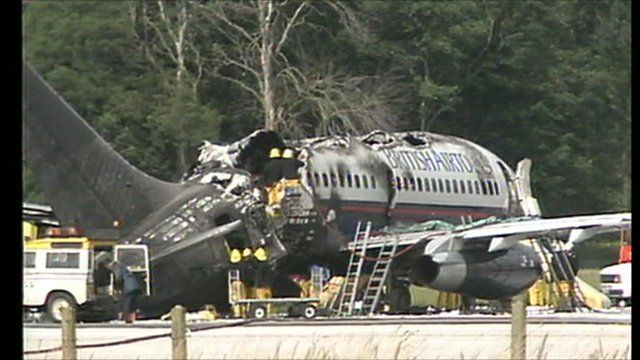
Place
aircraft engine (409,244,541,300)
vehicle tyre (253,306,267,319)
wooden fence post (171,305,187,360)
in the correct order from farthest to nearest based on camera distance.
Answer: aircraft engine (409,244,541,300), vehicle tyre (253,306,267,319), wooden fence post (171,305,187,360)

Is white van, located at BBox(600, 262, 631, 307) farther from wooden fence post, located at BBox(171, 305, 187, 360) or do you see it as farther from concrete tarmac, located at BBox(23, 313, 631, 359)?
wooden fence post, located at BBox(171, 305, 187, 360)

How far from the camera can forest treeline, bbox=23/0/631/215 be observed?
110ft

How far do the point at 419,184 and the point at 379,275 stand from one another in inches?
87.0

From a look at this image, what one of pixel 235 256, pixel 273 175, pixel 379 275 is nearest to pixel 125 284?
pixel 235 256

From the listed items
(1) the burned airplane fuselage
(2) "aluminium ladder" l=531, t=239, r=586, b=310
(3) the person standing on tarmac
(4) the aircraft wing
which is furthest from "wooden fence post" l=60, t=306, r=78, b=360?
(2) "aluminium ladder" l=531, t=239, r=586, b=310

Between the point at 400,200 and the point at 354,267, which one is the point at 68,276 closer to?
the point at 354,267

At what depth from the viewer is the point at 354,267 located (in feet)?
108

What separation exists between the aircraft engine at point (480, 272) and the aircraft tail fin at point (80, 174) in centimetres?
461

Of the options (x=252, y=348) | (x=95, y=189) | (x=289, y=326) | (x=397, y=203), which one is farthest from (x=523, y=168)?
(x=252, y=348)

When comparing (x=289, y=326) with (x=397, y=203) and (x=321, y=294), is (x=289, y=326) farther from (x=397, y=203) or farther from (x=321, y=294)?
(x=397, y=203)

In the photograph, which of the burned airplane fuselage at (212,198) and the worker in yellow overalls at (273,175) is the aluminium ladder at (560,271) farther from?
the worker in yellow overalls at (273,175)

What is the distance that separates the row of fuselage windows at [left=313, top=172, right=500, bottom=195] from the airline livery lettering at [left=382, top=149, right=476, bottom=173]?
0.24 meters

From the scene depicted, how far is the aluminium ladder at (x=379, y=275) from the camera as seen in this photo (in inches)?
1265

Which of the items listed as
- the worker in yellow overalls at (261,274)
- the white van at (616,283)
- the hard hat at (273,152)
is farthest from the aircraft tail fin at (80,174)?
the white van at (616,283)
